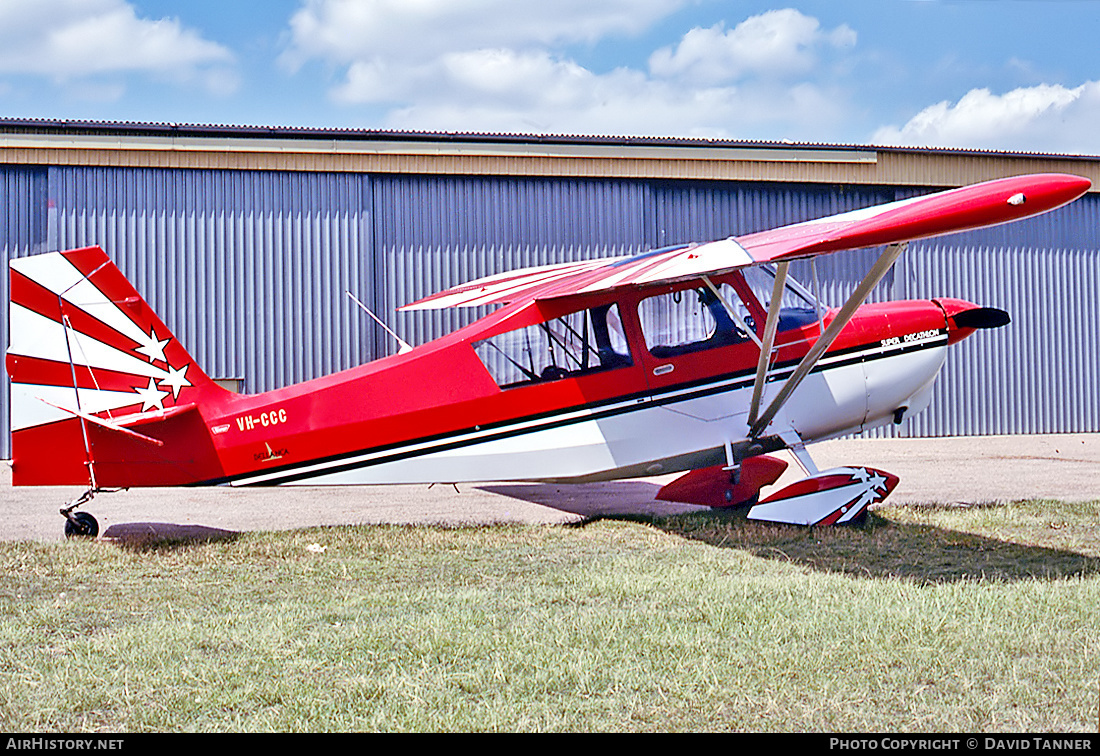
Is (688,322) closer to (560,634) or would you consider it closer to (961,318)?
(961,318)

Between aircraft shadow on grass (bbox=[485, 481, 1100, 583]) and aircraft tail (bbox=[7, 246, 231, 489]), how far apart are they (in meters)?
3.74

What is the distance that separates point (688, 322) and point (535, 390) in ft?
4.81

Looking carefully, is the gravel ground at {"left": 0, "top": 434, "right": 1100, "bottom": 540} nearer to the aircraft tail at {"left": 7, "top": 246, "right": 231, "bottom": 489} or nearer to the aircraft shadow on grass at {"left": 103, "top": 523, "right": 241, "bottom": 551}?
the aircraft shadow on grass at {"left": 103, "top": 523, "right": 241, "bottom": 551}

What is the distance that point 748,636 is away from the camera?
4.81 metres

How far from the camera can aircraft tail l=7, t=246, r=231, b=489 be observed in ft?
24.1

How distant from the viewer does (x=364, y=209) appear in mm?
17000

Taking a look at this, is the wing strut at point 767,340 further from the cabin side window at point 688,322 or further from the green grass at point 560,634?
the green grass at point 560,634

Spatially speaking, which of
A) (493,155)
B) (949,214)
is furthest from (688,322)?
(493,155)

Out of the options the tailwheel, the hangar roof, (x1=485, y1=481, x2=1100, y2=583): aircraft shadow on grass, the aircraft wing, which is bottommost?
(x1=485, y1=481, x2=1100, y2=583): aircraft shadow on grass

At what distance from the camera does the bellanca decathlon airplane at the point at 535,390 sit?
7387 millimetres

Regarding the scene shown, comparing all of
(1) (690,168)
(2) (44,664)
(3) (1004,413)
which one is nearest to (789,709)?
(2) (44,664)

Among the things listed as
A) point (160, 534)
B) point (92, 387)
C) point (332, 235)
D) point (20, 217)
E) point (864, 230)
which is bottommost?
point (160, 534)

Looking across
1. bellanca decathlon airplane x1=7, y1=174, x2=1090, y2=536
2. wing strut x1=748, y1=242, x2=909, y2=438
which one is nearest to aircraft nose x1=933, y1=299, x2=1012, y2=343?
bellanca decathlon airplane x1=7, y1=174, x2=1090, y2=536
